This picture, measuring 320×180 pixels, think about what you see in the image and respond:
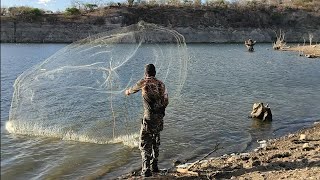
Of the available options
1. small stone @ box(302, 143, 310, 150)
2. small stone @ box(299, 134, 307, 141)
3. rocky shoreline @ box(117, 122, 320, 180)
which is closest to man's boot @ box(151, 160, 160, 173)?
rocky shoreline @ box(117, 122, 320, 180)

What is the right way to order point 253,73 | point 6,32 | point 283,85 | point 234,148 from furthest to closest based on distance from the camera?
point 6,32 < point 253,73 < point 283,85 < point 234,148

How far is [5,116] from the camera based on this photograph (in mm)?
14219

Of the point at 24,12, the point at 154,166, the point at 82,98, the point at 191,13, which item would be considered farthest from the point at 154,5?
the point at 154,166

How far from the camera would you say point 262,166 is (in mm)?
9195

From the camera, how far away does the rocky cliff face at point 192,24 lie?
245ft

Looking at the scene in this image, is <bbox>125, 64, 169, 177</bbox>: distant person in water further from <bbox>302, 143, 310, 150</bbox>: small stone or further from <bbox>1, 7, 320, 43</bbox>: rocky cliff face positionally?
<bbox>1, 7, 320, 43</bbox>: rocky cliff face

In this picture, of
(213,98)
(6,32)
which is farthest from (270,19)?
(213,98)

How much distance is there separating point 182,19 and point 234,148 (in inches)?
3130

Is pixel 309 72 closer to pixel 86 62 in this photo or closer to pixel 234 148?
pixel 86 62

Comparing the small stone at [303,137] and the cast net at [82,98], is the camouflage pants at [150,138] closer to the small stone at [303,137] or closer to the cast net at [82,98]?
the cast net at [82,98]

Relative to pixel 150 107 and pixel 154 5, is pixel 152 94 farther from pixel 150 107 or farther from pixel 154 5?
pixel 154 5

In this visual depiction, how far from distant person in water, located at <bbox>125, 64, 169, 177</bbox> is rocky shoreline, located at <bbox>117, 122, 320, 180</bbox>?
0.69 m

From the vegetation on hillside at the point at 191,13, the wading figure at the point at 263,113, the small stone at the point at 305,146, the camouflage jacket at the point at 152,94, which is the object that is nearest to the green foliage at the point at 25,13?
the vegetation on hillside at the point at 191,13

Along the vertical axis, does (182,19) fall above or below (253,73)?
above
